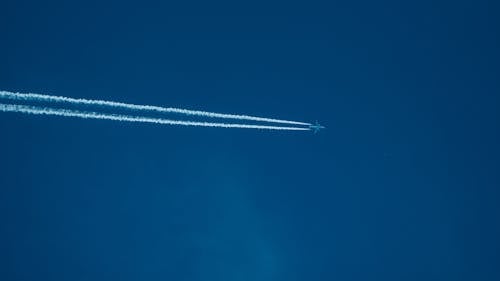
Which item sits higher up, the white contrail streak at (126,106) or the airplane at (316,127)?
the airplane at (316,127)

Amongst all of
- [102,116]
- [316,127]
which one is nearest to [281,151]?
[316,127]

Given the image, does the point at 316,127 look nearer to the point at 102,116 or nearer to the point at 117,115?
the point at 117,115

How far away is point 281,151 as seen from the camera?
12125mm

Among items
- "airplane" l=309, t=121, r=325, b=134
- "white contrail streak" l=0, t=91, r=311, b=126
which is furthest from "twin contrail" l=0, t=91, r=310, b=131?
"airplane" l=309, t=121, r=325, b=134

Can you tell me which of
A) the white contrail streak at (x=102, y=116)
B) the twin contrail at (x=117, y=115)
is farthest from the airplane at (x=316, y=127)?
the white contrail streak at (x=102, y=116)

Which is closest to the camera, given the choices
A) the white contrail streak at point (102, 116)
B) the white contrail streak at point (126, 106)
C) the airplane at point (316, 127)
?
the white contrail streak at point (102, 116)

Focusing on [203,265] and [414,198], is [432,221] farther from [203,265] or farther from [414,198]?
[203,265]

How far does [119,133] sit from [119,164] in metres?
0.73

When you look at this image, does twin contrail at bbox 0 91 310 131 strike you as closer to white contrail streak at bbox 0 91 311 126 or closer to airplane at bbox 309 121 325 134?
white contrail streak at bbox 0 91 311 126

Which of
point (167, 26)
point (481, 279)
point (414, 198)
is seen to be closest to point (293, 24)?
point (167, 26)

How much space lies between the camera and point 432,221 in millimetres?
13852

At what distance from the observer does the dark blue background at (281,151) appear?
1026 centimetres

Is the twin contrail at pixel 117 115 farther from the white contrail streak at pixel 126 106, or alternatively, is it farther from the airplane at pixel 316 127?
the airplane at pixel 316 127

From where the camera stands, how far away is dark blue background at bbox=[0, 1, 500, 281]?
1026cm
